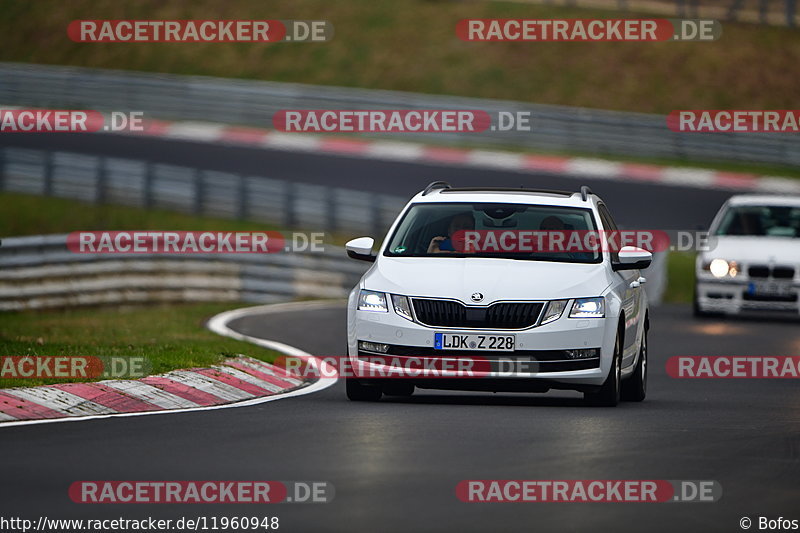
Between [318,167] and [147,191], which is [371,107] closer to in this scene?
[318,167]

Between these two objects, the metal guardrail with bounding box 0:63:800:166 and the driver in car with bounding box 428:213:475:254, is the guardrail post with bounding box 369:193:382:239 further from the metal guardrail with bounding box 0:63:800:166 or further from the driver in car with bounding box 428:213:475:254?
the driver in car with bounding box 428:213:475:254

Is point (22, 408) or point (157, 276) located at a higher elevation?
point (157, 276)

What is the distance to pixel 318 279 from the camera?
2762 centimetres

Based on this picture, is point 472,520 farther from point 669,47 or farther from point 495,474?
point 669,47

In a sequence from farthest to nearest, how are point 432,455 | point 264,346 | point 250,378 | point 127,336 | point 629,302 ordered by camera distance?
point 127,336 < point 264,346 < point 250,378 < point 629,302 < point 432,455

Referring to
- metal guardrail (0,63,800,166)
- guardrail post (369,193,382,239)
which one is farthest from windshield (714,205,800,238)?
metal guardrail (0,63,800,166)

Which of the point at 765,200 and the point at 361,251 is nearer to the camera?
the point at 361,251

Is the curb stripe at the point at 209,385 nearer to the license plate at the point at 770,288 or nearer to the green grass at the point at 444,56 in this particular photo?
the license plate at the point at 770,288

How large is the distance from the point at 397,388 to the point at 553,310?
134 cm

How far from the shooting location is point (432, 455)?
9852 mm

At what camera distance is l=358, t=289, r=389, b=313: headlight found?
41.9ft

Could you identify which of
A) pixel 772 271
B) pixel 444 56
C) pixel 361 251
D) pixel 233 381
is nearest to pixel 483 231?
pixel 361 251

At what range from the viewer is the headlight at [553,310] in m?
12.6

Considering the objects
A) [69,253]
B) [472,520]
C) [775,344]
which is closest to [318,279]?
[69,253]
